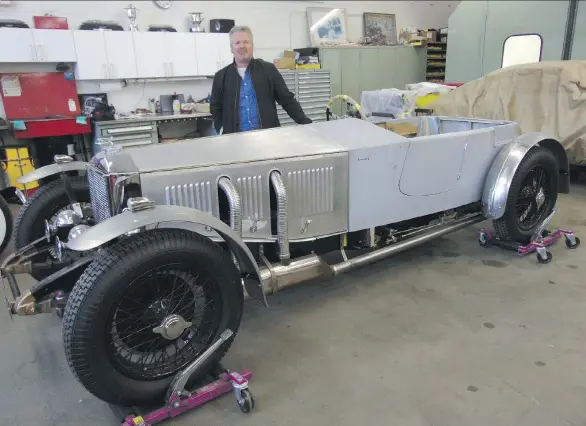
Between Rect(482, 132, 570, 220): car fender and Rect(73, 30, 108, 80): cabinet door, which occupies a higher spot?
Rect(73, 30, 108, 80): cabinet door

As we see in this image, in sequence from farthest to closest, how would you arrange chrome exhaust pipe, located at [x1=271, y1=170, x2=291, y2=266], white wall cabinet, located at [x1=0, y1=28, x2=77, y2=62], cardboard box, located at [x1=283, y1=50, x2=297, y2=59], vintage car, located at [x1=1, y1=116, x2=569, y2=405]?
cardboard box, located at [x1=283, y1=50, x2=297, y2=59], white wall cabinet, located at [x1=0, y1=28, x2=77, y2=62], chrome exhaust pipe, located at [x1=271, y1=170, x2=291, y2=266], vintage car, located at [x1=1, y1=116, x2=569, y2=405]

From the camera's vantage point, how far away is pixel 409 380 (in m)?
2.27

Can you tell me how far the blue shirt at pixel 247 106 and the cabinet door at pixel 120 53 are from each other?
13.4 feet

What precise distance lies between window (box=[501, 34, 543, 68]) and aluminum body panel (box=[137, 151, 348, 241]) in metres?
7.85

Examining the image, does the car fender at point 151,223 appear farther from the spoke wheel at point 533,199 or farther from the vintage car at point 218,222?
the spoke wheel at point 533,199

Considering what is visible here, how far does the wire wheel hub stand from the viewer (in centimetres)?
202

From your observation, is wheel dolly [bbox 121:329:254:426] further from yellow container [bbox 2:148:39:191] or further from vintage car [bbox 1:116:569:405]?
yellow container [bbox 2:148:39:191]

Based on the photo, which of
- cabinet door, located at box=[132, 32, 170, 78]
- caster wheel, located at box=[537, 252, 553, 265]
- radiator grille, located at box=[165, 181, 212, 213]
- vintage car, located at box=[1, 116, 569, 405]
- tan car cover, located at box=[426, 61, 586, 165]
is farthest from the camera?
cabinet door, located at box=[132, 32, 170, 78]

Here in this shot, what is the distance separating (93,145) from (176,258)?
5641 millimetres

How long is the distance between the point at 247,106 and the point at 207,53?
4.46 metres

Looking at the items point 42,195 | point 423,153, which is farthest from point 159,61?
point 423,153

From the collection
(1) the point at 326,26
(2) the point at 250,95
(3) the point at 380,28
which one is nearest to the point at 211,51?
(1) the point at 326,26

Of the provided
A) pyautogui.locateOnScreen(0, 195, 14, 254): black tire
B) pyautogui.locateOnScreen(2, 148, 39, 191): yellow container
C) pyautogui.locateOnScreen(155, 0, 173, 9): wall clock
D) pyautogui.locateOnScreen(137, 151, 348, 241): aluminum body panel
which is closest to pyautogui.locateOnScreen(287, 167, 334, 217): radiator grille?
pyautogui.locateOnScreen(137, 151, 348, 241): aluminum body panel

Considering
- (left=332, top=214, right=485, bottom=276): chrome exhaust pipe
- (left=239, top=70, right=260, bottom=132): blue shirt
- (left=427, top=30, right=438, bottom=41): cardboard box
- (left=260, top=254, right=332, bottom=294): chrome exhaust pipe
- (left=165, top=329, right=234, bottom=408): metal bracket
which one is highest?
(left=427, top=30, right=438, bottom=41): cardboard box
